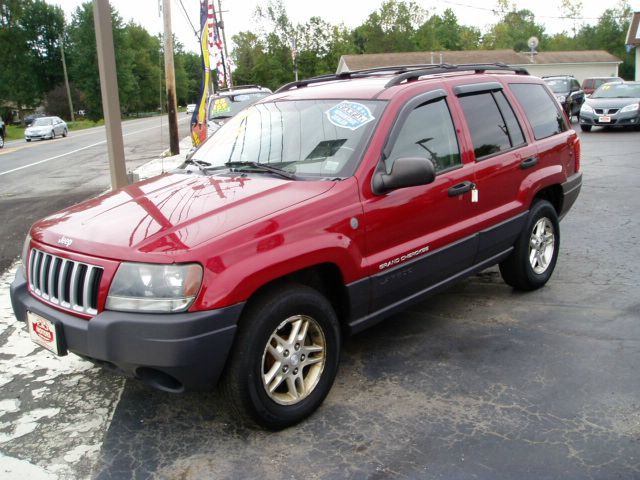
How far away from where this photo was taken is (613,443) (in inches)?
123

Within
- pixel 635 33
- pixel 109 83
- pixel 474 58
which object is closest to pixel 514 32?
pixel 474 58

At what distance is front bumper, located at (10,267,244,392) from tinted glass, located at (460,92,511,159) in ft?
7.81

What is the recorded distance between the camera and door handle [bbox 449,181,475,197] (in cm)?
418

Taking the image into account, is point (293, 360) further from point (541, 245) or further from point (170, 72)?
point (170, 72)

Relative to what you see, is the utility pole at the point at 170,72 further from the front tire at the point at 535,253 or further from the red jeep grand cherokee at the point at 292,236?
the front tire at the point at 535,253

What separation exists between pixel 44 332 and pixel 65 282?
0.33 m

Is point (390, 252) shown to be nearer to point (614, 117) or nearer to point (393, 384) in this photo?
point (393, 384)

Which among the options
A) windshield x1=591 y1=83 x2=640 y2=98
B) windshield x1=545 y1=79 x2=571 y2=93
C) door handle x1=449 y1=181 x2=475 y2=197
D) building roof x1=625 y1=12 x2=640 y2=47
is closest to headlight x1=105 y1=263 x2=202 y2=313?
door handle x1=449 y1=181 x2=475 y2=197

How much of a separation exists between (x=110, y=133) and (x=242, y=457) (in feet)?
17.8

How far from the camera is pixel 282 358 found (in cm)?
328

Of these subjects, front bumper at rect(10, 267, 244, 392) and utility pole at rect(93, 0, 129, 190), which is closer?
front bumper at rect(10, 267, 244, 392)

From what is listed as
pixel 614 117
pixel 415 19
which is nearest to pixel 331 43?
pixel 415 19

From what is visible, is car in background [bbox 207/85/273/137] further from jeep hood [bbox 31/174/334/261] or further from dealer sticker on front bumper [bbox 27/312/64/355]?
dealer sticker on front bumper [bbox 27/312/64/355]

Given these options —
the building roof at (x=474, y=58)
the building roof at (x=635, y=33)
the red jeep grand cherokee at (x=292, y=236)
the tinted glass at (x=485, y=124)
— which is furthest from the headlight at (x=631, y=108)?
the building roof at (x=474, y=58)
